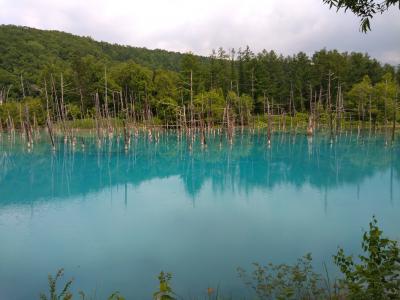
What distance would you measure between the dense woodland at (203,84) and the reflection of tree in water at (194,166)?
52.2ft

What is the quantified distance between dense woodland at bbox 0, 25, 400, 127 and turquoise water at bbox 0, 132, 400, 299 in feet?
82.9

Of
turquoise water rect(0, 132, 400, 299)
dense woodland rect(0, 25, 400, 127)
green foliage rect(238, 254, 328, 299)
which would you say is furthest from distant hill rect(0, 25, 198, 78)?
green foliage rect(238, 254, 328, 299)

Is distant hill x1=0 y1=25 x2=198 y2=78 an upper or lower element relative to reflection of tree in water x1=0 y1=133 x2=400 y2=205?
upper

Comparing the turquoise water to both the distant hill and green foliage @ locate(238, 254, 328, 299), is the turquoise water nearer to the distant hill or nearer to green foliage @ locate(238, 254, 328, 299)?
green foliage @ locate(238, 254, 328, 299)

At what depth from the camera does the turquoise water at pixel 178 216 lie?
8.84 meters

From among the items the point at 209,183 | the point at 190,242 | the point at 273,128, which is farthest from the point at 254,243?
the point at 273,128

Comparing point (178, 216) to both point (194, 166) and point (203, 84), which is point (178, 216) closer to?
point (194, 166)

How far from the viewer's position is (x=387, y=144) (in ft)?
119

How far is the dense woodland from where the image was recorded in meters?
53.3

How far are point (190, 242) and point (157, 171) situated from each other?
46.9 feet

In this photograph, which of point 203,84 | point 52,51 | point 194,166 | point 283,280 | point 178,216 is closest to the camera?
point 283,280

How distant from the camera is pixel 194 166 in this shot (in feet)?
85.3

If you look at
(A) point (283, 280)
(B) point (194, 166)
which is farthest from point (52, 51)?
(A) point (283, 280)

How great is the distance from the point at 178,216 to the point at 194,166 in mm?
12369
